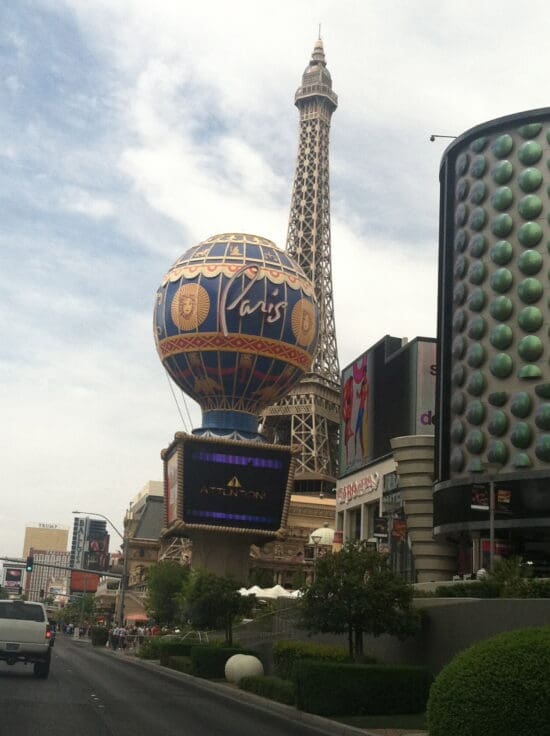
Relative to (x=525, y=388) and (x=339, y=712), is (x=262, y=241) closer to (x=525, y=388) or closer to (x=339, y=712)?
(x=525, y=388)

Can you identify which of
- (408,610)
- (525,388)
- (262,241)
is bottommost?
(408,610)

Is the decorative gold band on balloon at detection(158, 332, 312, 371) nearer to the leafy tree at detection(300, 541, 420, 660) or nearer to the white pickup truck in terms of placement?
the white pickup truck

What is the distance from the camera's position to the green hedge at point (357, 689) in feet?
68.1

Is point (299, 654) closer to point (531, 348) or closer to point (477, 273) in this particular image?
point (531, 348)

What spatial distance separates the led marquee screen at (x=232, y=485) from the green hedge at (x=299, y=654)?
40469 mm

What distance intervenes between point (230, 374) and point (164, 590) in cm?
1955

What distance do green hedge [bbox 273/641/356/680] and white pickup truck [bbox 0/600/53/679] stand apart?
6468 millimetres

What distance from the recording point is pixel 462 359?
49.7 meters

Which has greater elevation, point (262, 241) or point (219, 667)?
point (262, 241)

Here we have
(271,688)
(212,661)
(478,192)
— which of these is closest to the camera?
(271,688)

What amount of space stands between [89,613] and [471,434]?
400 ft

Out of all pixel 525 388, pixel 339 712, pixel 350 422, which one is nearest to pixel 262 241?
pixel 350 422

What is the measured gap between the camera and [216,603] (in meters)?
38.5

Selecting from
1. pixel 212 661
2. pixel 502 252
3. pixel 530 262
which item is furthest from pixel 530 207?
pixel 212 661
